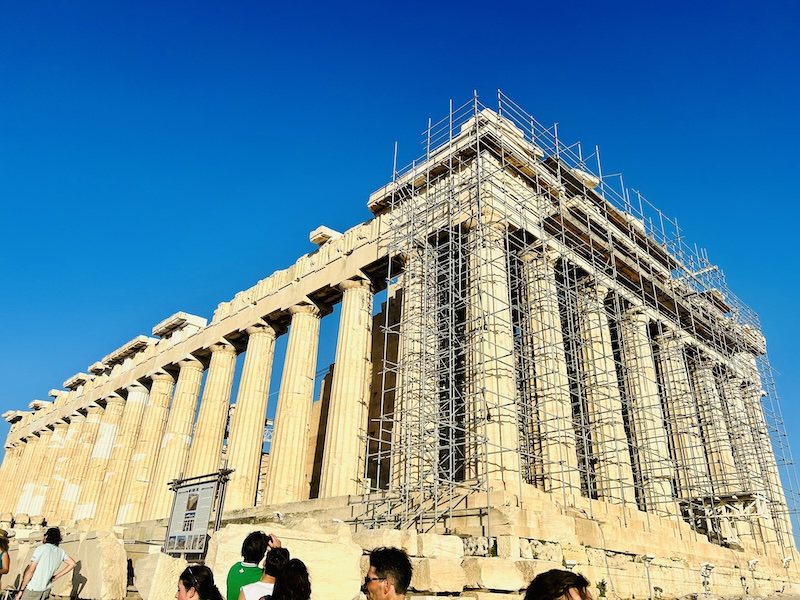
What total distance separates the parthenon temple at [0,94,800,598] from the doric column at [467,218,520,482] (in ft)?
0.25

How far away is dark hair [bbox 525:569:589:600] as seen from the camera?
2.85 meters

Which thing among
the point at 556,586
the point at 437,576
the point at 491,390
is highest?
the point at 491,390

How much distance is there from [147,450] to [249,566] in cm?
3076

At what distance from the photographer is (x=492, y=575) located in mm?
11242

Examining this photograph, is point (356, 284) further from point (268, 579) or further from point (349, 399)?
point (268, 579)

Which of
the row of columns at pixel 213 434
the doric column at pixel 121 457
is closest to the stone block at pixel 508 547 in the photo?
the row of columns at pixel 213 434

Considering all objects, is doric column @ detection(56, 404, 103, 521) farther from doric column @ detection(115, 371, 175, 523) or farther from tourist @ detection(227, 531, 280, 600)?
tourist @ detection(227, 531, 280, 600)

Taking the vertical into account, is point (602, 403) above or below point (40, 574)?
above

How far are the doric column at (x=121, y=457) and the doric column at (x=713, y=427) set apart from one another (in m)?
29.6

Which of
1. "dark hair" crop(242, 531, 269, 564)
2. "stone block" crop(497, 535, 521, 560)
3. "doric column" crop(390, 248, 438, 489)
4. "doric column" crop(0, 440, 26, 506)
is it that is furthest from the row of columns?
"dark hair" crop(242, 531, 269, 564)

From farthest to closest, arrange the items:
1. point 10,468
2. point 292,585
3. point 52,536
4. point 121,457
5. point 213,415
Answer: point 10,468 → point 121,457 → point 213,415 → point 52,536 → point 292,585

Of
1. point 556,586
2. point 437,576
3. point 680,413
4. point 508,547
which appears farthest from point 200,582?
point 680,413

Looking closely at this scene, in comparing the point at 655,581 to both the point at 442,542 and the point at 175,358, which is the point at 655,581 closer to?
the point at 442,542

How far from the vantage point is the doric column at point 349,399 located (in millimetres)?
21391
